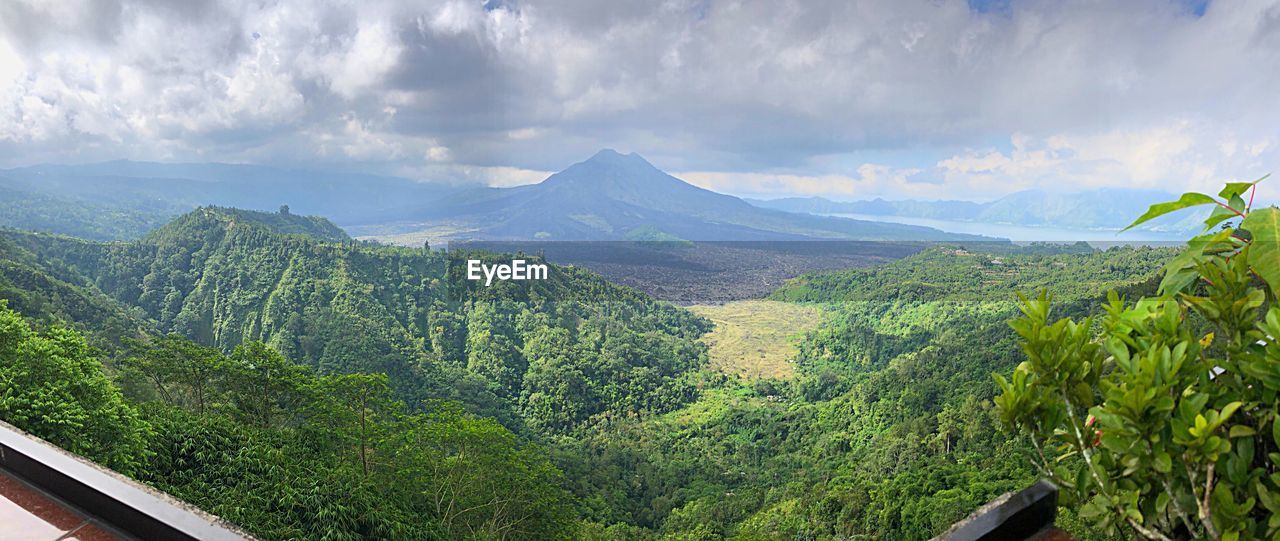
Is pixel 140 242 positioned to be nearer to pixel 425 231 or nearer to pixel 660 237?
pixel 425 231

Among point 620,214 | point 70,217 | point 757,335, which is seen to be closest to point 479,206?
point 620,214

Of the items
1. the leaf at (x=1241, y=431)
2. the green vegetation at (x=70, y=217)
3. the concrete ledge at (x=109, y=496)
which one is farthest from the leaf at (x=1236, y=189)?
the green vegetation at (x=70, y=217)

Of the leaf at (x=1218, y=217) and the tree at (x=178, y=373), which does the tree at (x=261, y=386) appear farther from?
the leaf at (x=1218, y=217)

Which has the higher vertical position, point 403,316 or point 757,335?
point 403,316

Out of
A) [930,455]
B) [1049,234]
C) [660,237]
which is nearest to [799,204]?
[1049,234]

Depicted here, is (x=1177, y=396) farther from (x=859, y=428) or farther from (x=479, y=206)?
(x=479, y=206)

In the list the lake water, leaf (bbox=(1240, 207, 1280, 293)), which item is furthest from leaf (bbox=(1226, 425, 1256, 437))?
the lake water

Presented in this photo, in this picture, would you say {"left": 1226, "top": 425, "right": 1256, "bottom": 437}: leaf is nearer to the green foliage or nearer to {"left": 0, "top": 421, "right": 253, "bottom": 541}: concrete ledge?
{"left": 0, "top": 421, "right": 253, "bottom": 541}: concrete ledge

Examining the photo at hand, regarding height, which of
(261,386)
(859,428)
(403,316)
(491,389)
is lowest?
(859,428)
